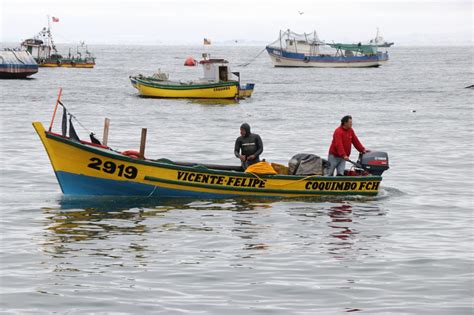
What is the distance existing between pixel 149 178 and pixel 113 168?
934 millimetres

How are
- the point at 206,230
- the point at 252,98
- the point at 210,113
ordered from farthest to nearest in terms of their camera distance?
the point at 252,98
the point at 210,113
the point at 206,230

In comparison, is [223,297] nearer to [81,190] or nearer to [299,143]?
[81,190]

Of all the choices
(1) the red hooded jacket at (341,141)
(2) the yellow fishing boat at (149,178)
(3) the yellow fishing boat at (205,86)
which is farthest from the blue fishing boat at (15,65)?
(1) the red hooded jacket at (341,141)

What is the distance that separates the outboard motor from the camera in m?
23.9

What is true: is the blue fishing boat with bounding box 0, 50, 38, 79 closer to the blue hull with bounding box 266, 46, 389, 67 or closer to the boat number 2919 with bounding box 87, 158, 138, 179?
the blue hull with bounding box 266, 46, 389, 67

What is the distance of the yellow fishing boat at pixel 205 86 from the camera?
63.6 meters

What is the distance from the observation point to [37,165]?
31062mm

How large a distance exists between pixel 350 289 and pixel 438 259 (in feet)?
9.65

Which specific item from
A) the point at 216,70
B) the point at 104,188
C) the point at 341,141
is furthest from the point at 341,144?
the point at 216,70

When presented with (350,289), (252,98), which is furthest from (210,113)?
(350,289)

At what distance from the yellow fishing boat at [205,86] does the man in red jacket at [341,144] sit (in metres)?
40.2

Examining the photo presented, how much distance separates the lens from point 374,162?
23938 millimetres

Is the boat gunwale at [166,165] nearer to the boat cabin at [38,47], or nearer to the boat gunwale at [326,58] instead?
the boat cabin at [38,47]

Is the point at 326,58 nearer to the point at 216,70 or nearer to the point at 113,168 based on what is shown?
the point at 216,70
